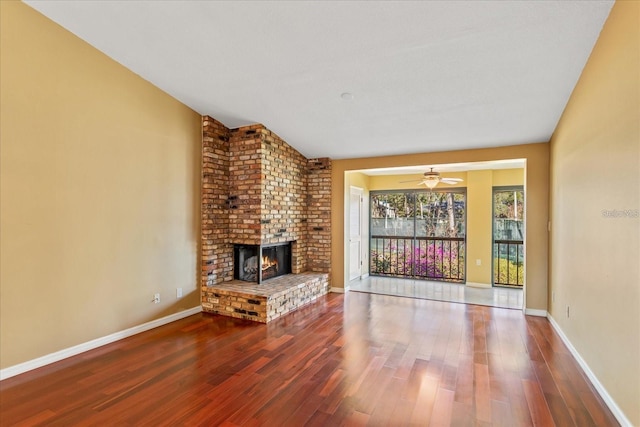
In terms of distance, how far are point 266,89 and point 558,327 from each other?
14.5 ft

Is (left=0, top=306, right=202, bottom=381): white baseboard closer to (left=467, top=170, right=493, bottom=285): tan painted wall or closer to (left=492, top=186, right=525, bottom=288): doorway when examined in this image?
(left=467, top=170, right=493, bottom=285): tan painted wall

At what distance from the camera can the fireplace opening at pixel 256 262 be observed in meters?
4.60

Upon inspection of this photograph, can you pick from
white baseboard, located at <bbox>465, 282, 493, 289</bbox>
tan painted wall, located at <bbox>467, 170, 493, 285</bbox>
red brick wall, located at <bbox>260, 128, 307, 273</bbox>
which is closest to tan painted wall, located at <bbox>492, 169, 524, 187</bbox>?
tan painted wall, located at <bbox>467, 170, 493, 285</bbox>

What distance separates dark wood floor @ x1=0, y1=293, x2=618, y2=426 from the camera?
2.09m

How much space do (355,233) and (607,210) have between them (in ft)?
14.3

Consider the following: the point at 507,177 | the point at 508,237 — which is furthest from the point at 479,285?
the point at 507,177

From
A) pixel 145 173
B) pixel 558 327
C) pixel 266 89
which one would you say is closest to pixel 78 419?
pixel 145 173

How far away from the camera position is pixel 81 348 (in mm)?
3059

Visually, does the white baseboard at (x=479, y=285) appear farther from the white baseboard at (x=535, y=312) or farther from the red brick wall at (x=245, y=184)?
the red brick wall at (x=245, y=184)

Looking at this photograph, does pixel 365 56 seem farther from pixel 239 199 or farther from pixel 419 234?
pixel 419 234

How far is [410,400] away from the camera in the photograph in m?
2.26

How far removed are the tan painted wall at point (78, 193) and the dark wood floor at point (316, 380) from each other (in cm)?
44

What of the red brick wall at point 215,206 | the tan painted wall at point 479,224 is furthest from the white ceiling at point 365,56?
the tan painted wall at point 479,224

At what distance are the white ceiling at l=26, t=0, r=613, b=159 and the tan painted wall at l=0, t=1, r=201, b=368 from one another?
36 centimetres
